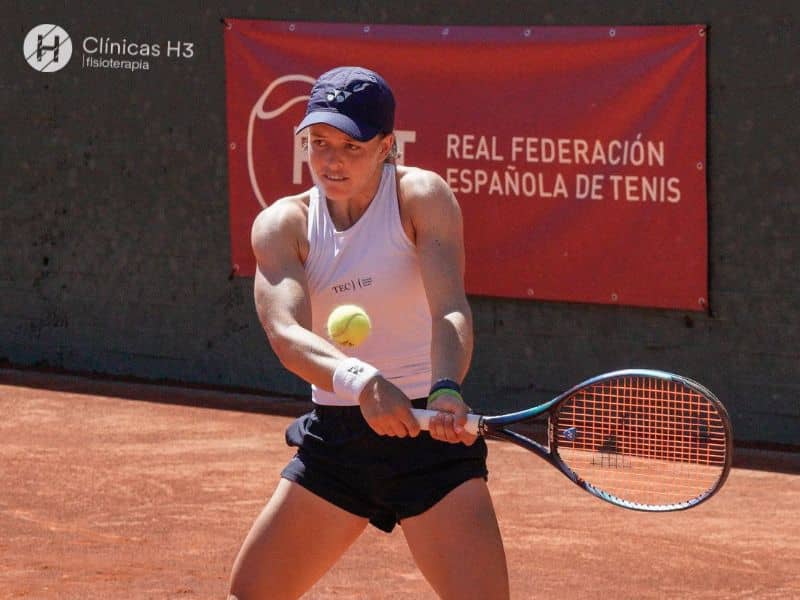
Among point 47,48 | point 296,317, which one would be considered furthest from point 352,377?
point 47,48

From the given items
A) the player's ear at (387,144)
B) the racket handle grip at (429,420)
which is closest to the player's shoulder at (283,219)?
the player's ear at (387,144)

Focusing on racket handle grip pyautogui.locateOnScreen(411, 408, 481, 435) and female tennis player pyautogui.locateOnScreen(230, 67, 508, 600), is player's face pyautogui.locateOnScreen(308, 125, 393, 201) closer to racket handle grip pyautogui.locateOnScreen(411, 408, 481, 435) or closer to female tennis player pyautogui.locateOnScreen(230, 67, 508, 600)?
female tennis player pyautogui.locateOnScreen(230, 67, 508, 600)

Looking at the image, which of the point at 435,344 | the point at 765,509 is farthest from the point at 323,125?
the point at 765,509

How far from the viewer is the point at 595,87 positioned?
9.30 meters

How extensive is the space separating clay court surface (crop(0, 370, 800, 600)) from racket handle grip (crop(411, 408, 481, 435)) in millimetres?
2470

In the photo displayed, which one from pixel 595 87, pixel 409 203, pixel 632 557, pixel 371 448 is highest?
pixel 595 87

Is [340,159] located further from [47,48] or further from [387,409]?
[47,48]

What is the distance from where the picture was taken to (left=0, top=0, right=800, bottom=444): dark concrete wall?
8961mm

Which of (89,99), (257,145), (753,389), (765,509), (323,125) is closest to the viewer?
(323,125)

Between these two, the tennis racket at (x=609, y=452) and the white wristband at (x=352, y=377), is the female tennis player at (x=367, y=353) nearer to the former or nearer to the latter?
the white wristband at (x=352, y=377)

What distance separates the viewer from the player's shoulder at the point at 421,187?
3.95 metres

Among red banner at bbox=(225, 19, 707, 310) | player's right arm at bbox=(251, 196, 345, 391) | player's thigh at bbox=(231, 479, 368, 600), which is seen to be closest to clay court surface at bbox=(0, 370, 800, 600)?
red banner at bbox=(225, 19, 707, 310)

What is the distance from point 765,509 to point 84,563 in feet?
10.6

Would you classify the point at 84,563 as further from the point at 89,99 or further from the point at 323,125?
the point at 89,99
